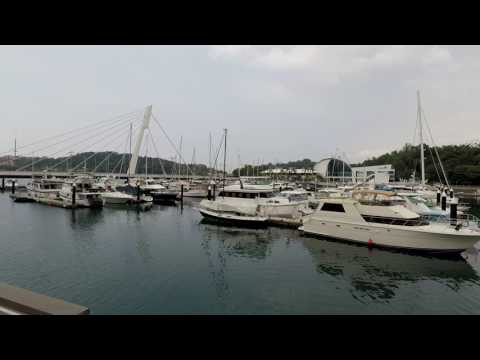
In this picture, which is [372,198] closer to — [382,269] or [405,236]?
[405,236]

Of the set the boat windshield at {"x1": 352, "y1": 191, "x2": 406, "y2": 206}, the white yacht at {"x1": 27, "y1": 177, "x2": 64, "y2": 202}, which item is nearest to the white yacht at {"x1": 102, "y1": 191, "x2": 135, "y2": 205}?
the white yacht at {"x1": 27, "y1": 177, "x2": 64, "y2": 202}

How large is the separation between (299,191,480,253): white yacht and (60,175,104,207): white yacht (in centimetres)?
2733

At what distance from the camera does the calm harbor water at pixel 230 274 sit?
927 centimetres

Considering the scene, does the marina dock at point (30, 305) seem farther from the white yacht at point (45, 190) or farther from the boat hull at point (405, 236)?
the white yacht at point (45, 190)

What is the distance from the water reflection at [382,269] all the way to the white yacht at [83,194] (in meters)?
28.4

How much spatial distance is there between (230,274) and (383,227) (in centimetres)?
981

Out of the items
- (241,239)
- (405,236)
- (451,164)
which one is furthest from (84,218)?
(451,164)

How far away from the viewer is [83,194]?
108 ft

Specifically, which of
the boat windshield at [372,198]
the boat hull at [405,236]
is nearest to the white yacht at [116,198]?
the boat hull at [405,236]
